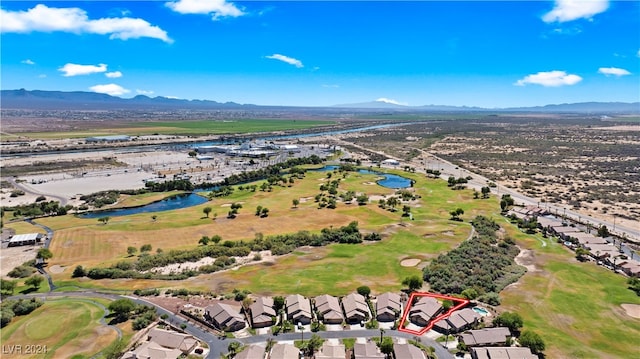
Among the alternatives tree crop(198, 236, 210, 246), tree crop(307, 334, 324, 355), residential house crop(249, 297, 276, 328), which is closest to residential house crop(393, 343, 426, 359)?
tree crop(307, 334, 324, 355)

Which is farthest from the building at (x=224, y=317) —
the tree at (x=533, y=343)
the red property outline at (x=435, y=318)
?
the tree at (x=533, y=343)

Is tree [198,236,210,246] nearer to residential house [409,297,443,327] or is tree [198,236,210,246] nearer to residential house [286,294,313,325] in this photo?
residential house [286,294,313,325]

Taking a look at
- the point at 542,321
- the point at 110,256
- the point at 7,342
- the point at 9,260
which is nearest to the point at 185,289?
the point at 7,342

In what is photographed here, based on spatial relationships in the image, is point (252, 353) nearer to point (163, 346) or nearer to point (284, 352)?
point (284, 352)

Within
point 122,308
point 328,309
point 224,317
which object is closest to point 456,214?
point 328,309

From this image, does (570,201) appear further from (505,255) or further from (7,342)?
(7,342)
